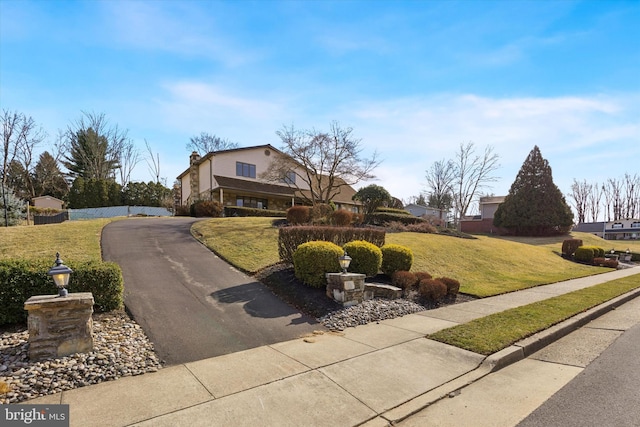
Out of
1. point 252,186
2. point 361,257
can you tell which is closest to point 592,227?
point 252,186

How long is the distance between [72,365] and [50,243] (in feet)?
29.3

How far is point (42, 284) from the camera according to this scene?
5125 millimetres

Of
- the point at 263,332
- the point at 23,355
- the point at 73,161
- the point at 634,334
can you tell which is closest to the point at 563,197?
the point at 634,334

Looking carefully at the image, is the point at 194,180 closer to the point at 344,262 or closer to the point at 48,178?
the point at 48,178

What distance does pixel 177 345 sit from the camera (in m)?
4.98

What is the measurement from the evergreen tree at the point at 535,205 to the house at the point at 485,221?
257 centimetres

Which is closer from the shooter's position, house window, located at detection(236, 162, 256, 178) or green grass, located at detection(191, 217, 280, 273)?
green grass, located at detection(191, 217, 280, 273)

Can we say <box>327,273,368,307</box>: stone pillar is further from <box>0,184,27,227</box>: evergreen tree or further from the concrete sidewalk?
<box>0,184,27,227</box>: evergreen tree

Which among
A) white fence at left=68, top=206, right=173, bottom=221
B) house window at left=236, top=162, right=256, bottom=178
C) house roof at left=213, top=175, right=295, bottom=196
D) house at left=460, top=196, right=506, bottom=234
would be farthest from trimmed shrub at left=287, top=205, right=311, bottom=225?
house at left=460, top=196, right=506, bottom=234

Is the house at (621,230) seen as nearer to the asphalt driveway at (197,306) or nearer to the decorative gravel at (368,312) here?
the decorative gravel at (368,312)

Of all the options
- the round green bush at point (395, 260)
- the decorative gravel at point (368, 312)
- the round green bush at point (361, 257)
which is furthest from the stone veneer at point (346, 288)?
the round green bush at point (395, 260)

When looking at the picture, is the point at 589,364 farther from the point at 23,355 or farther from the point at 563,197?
the point at 563,197

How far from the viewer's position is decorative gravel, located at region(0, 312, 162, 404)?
360 centimetres

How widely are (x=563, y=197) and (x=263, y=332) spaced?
1680 inches
